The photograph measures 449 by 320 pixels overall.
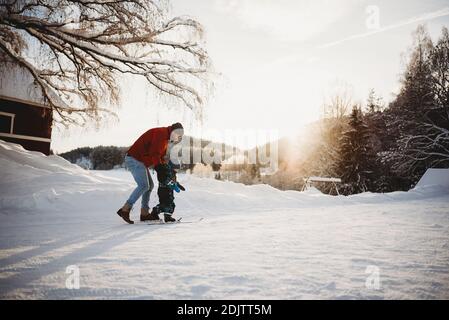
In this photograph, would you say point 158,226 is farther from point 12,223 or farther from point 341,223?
point 341,223

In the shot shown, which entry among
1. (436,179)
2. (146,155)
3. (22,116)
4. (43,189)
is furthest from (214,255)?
(22,116)

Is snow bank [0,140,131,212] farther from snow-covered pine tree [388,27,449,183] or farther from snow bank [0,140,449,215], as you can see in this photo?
snow-covered pine tree [388,27,449,183]

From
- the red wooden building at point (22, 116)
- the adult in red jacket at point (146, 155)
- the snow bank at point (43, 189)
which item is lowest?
the snow bank at point (43, 189)

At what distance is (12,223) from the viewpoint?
4.16 meters

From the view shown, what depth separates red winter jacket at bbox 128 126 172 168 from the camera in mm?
4566

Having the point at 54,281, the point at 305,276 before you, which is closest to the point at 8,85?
the point at 54,281

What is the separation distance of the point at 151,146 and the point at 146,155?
20cm

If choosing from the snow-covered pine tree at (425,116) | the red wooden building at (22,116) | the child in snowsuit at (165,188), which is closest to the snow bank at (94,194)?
the child in snowsuit at (165,188)

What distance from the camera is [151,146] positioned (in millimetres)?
4594

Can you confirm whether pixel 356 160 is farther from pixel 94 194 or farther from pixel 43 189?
pixel 43 189

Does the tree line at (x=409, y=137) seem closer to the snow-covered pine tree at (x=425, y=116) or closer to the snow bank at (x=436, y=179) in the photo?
the snow-covered pine tree at (x=425, y=116)

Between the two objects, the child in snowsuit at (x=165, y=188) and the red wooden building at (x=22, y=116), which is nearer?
the child in snowsuit at (x=165, y=188)

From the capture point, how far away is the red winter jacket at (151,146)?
4566 millimetres
